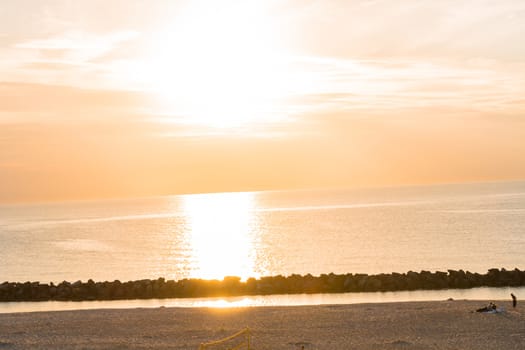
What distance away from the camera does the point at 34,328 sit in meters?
25.1

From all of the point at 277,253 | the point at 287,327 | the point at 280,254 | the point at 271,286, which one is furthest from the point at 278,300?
the point at 277,253

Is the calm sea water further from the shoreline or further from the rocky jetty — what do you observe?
the shoreline

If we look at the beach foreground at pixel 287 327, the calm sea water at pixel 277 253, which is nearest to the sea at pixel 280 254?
the calm sea water at pixel 277 253

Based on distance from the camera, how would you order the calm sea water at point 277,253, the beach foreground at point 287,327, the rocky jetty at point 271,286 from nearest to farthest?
1. the beach foreground at point 287,327
2. the rocky jetty at point 271,286
3. the calm sea water at point 277,253

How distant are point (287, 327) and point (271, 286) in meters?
13.3

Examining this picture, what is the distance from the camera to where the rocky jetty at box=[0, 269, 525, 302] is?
1447 inches

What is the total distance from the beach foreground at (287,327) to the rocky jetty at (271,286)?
331 inches

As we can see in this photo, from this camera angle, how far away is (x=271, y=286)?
1459 inches

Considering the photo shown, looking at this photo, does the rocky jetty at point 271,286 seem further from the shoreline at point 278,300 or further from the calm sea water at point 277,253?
the calm sea water at point 277,253

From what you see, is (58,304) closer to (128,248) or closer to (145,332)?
(145,332)

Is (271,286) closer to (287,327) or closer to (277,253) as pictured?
(287,327)

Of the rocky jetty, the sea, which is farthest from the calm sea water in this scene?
the rocky jetty

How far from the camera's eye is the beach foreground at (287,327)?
21.2m

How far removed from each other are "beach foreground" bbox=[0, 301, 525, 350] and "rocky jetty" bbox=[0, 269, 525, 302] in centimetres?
840
